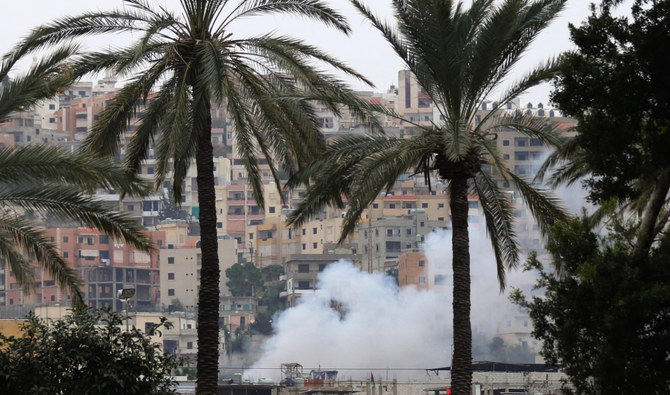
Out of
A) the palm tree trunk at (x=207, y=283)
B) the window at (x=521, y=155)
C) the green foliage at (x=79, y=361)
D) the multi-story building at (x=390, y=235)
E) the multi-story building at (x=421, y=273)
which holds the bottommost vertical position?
the green foliage at (x=79, y=361)

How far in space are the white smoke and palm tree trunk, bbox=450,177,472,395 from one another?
347 ft

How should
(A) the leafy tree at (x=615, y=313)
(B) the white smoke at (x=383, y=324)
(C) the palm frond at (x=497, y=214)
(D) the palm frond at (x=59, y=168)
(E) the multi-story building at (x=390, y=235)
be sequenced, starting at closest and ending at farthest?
(A) the leafy tree at (x=615, y=313) → (D) the palm frond at (x=59, y=168) → (C) the palm frond at (x=497, y=214) → (B) the white smoke at (x=383, y=324) → (E) the multi-story building at (x=390, y=235)

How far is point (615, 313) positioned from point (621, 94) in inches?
115

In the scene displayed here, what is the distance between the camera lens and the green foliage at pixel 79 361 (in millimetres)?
17031

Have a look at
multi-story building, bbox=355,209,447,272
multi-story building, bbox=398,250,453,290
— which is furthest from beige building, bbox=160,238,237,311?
multi-story building, bbox=398,250,453,290

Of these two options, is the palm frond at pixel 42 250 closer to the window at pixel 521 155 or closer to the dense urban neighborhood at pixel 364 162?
the dense urban neighborhood at pixel 364 162

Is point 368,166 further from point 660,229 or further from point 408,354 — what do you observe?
point 408,354

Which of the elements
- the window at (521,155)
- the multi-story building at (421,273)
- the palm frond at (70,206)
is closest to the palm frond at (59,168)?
the palm frond at (70,206)

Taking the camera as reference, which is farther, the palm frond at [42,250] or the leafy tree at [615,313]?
the palm frond at [42,250]

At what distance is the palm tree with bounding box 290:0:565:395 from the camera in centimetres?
2239

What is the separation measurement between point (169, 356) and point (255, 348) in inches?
5932

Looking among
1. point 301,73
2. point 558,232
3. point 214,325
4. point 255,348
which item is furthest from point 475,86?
point 255,348

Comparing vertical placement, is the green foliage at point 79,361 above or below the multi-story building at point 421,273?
below

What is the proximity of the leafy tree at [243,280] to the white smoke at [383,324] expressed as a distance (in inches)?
641
